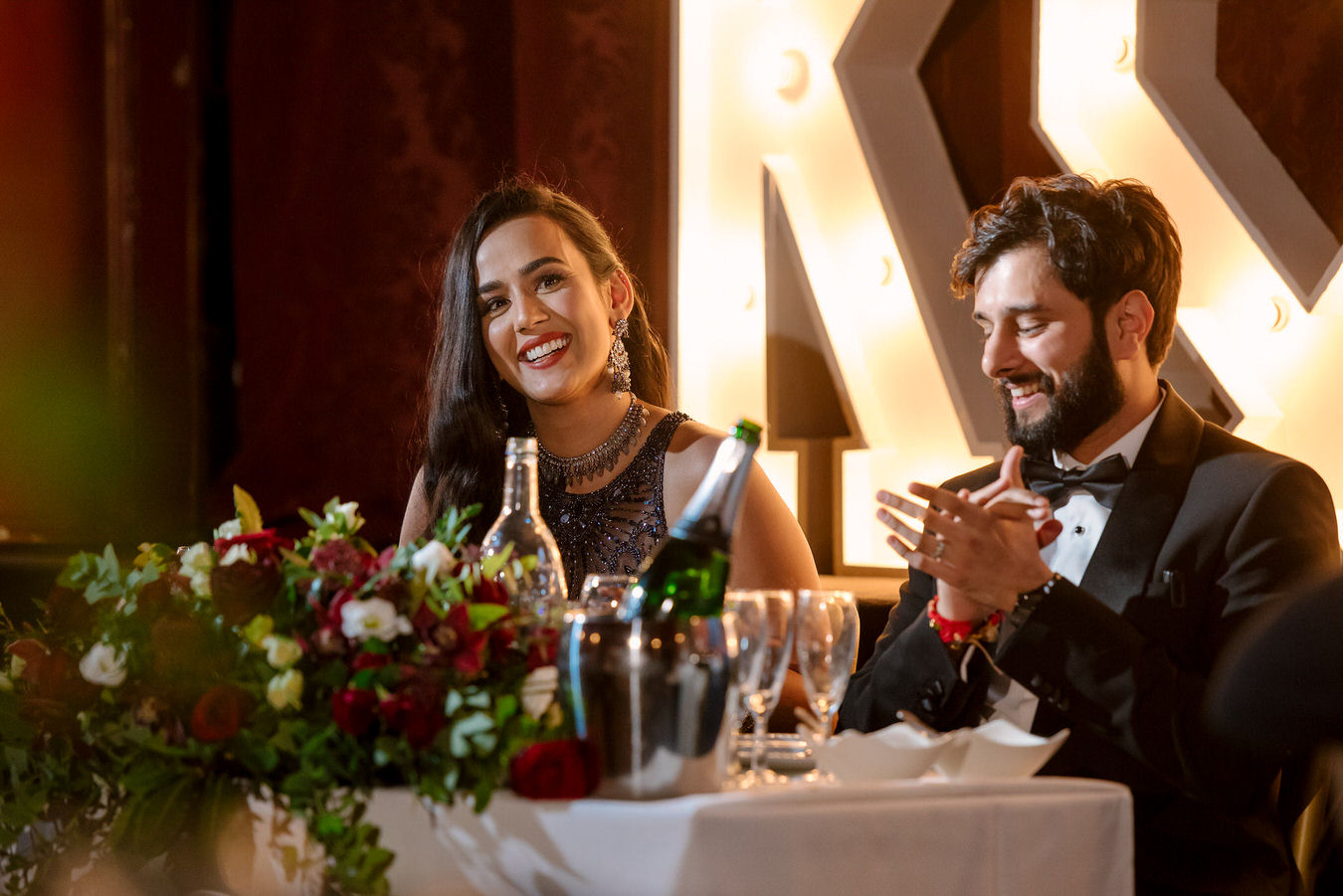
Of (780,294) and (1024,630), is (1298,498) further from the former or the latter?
(780,294)

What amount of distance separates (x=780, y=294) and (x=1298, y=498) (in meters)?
1.54

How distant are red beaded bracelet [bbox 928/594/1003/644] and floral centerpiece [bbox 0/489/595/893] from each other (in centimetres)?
64

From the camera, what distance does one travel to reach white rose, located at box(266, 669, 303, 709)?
1215 mm

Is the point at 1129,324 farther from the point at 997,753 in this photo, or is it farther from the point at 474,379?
the point at 474,379

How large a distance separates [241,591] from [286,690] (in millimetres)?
125

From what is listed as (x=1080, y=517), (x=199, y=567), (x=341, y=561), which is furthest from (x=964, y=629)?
(x=199, y=567)

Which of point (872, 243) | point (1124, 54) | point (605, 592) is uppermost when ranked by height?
point (1124, 54)

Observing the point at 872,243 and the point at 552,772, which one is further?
the point at 872,243

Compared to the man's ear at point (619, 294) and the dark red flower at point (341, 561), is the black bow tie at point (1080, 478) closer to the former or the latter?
the man's ear at point (619, 294)

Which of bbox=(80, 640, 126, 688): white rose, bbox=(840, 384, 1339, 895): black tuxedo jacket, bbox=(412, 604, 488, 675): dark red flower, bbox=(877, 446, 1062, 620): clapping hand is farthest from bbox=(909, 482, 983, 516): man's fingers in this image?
bbox=(80, 640, 126, 688): white rose

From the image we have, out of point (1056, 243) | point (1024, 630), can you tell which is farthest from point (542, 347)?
point (1024, 630)

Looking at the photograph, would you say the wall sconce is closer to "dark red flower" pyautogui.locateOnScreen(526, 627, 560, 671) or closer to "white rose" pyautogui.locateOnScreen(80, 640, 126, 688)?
"dark red flower" pyautogui.locateOnScreen(526, 627, 560, 671)

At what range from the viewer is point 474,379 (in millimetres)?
2496

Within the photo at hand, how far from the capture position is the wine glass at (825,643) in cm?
140
